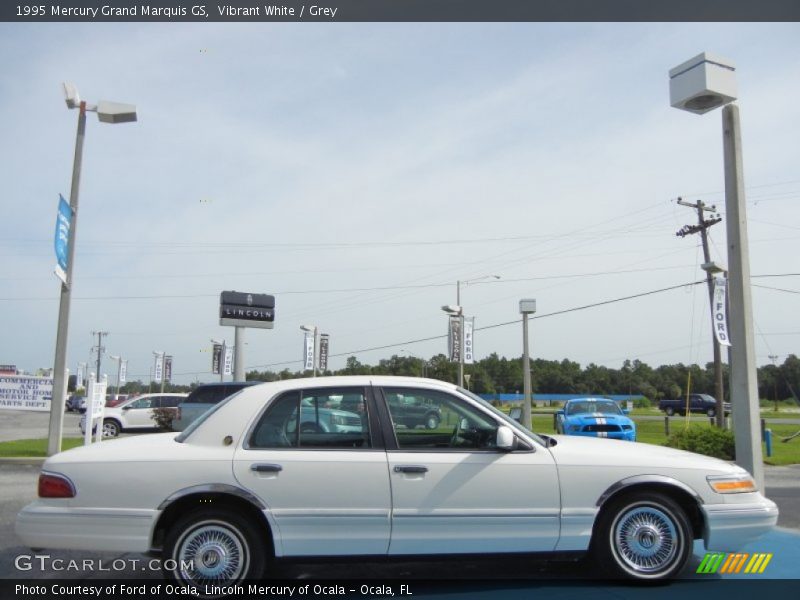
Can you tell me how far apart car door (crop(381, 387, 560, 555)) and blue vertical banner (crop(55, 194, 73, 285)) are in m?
12.6

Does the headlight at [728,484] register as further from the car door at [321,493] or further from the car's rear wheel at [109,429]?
the car's rear wheel at [109,429]

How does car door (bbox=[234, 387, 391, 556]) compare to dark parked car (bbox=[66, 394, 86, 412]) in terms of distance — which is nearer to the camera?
car door (bbox=[234, 387, 391, 556])

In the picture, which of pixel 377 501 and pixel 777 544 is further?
pixel 777 544

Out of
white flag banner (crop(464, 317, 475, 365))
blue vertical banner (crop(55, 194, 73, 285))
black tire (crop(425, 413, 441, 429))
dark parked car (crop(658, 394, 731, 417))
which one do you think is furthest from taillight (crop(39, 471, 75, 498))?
dark parked car (crop(658, 394, 731, 417))

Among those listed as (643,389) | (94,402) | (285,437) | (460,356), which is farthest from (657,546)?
(643,389)

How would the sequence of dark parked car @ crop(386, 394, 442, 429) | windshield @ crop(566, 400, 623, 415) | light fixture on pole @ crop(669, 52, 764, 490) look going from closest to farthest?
1. dark parked car @ crop(386, 394, 442, 429)
2. light fixture on pole @ crop(669, 52, 764, 490)
3. windshield @ crop(566, 400, 623, 415)

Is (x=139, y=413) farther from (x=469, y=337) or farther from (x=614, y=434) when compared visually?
(x=614, y=434)

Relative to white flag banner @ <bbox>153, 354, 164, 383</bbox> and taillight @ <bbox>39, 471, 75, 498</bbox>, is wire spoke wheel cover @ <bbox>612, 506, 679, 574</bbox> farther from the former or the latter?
white flag banner @ <bbox>153, 354, 164, 383</bbox>

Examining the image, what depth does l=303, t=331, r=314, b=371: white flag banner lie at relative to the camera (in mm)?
37000

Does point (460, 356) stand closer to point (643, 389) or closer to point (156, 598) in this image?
point (156, 598)

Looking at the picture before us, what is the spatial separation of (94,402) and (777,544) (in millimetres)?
12127

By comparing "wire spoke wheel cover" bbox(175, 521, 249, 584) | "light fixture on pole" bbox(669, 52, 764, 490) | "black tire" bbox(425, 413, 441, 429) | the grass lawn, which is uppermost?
"light fixture on pole" bbox(669, 52, 764, 490)

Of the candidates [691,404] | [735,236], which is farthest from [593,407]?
[691,404]

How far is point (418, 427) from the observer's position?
562cm
